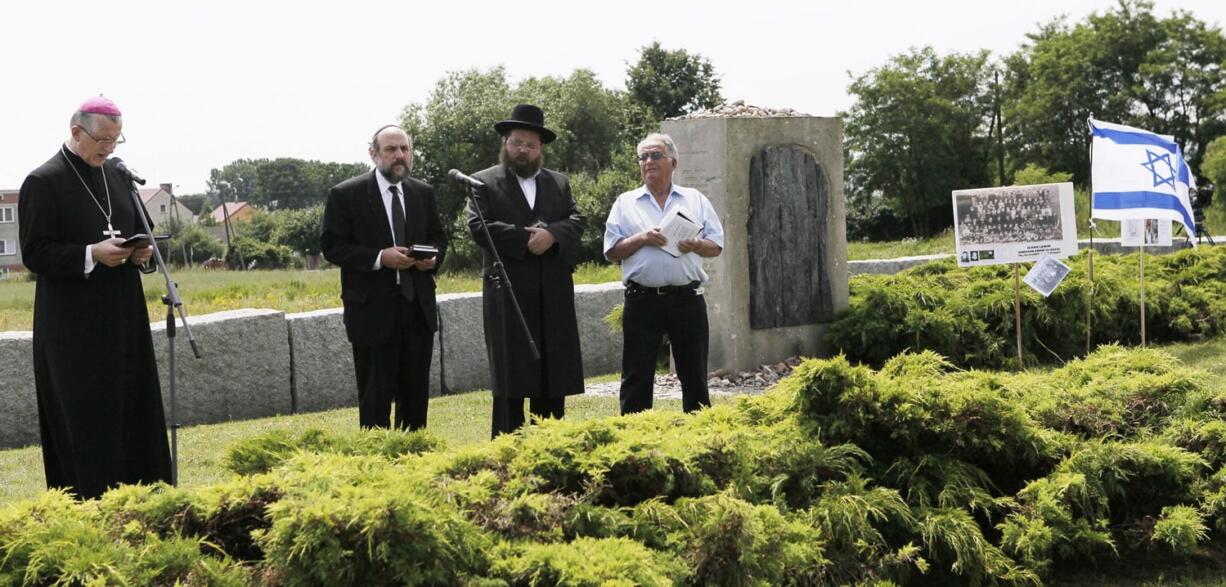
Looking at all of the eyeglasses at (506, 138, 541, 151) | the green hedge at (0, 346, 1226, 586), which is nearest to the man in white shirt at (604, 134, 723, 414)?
the eyeglasses at (506, 138, 541, 151)

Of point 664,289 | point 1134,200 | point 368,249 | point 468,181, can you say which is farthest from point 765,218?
point 368,249

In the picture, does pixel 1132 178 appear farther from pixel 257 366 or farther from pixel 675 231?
pixel 257 366

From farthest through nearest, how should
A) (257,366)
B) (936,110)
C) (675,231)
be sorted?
(936,110)
(257,366)
(675,231)

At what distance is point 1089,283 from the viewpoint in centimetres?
1250

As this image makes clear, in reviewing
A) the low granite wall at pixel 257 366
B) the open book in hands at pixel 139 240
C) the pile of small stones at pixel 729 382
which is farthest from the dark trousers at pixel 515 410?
the pile of small stones at pixel 729 382

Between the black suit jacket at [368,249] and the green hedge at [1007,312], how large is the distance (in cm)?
508

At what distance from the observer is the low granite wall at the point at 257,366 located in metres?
9.34

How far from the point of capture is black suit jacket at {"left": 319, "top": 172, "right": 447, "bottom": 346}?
23.5 feet

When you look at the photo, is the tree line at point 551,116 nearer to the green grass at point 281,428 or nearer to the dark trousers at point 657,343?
the green grass at point 281,428

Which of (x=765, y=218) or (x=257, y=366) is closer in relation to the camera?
(x=257, y=366)

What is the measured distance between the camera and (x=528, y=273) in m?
7.51

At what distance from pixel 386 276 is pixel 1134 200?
24.1ft

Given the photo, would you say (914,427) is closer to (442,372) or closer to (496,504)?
(496,504)

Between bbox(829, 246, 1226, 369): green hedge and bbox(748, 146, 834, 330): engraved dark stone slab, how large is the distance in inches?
16.3
